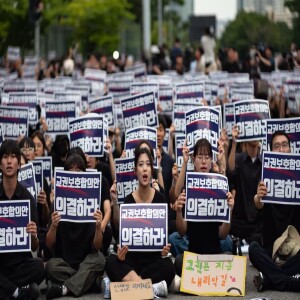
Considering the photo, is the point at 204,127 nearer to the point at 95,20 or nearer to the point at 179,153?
the point at 179,153

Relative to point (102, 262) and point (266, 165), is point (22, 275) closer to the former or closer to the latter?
point (102, 262)

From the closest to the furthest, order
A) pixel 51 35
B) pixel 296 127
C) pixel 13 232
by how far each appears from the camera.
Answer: pixel 13 232 → pixel 296 127 → pixel 51 35

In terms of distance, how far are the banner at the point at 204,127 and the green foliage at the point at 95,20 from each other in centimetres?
4263

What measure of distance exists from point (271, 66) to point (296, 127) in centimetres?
1556

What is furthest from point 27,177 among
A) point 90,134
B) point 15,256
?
point 90,134

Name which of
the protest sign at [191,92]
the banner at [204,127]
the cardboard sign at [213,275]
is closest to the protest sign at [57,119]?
the protest sign at [191,92]

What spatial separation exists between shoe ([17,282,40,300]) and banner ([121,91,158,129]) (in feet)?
19.0

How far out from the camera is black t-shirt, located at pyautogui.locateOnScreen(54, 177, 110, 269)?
12984mm

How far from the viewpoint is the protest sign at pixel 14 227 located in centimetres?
1215

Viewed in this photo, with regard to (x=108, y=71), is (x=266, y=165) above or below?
below

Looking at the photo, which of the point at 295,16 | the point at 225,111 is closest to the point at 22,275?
the point at 225,111

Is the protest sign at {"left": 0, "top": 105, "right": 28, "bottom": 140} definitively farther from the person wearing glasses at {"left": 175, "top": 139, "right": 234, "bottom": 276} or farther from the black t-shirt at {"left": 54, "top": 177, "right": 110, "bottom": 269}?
the person wearing glasses at {"left": 175, "top": 139, "right": 234, "bottom": 276}

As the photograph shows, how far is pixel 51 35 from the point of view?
235 feet

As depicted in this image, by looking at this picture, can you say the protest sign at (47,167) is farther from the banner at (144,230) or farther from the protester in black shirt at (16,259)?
the banner at (144,230)
